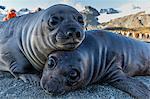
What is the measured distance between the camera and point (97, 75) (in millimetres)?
3703

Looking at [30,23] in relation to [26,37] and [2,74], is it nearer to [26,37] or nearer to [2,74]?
[26,37]

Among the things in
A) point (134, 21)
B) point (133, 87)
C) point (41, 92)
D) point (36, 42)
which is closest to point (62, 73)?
point (41, 92)

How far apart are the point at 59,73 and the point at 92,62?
1.37 feet

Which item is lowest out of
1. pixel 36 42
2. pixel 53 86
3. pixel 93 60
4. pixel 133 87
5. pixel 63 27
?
pixel 133 87

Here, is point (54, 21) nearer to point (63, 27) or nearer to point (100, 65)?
point (63, 27)

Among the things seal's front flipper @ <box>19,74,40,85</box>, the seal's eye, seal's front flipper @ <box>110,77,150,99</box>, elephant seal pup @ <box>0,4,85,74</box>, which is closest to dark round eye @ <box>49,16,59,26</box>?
elephant seal pup @ <box>0,4,85,74</box>

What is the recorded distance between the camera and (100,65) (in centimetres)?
370

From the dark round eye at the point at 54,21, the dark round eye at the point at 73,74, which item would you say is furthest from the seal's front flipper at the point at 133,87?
the dark round eye at the point at 54,21

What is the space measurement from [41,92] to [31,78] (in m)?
0.31

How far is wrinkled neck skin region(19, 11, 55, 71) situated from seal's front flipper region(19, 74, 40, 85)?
0.29ft

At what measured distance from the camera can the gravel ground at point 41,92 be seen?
344 cm

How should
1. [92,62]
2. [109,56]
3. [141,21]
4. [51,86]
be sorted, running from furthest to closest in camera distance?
[141,21]
[109,56]
[92,62]
[51,86]

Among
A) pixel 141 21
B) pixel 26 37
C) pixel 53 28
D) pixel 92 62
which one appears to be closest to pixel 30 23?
pixel 26 37

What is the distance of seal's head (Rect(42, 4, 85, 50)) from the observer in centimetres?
318
